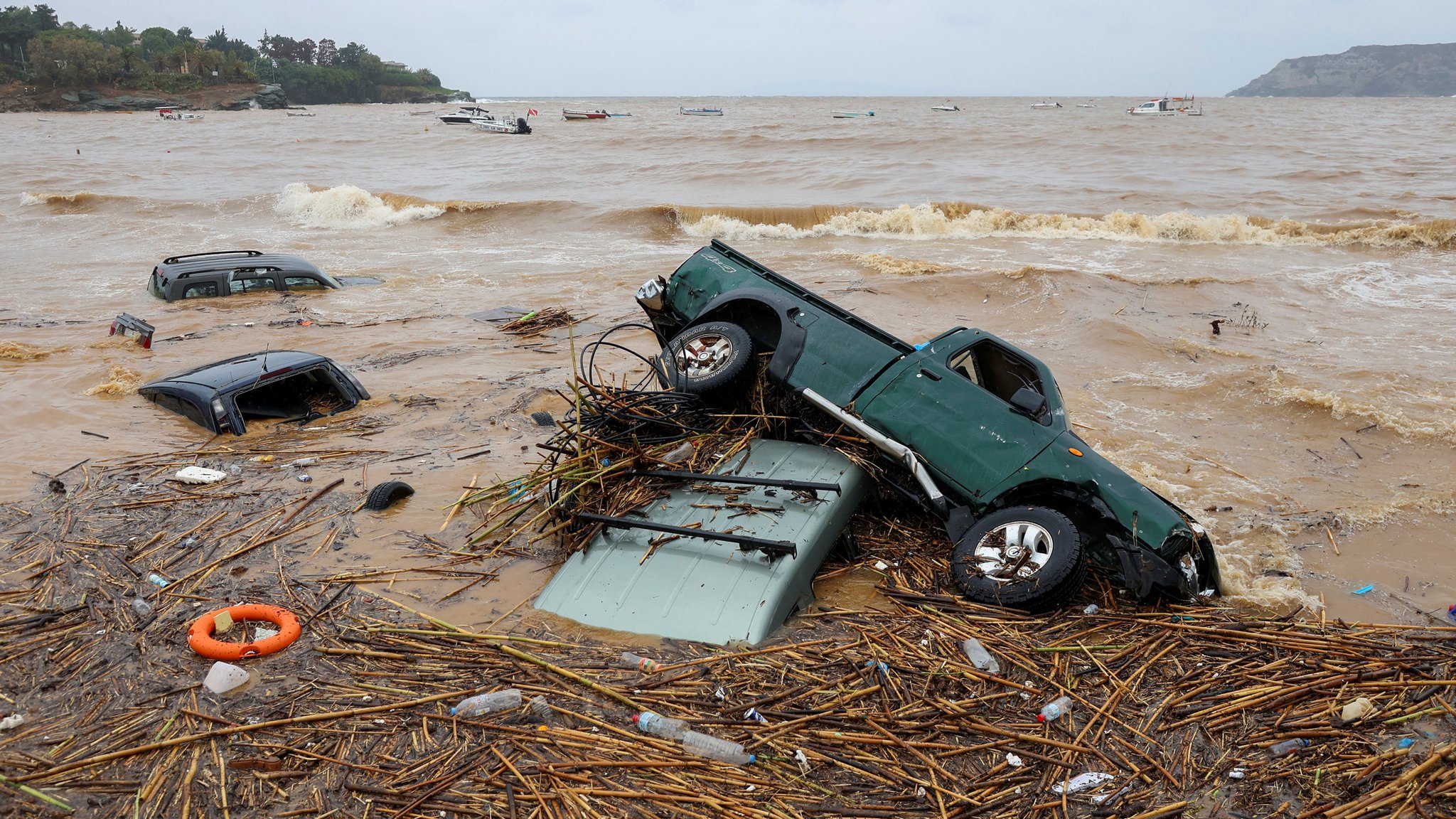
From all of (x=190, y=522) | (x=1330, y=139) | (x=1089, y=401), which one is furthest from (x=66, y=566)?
(x=1330, y=139)

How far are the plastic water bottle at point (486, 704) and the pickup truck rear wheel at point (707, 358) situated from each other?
112 inches

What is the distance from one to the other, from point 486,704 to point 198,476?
13.3 ft

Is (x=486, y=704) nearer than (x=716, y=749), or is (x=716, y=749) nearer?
(x=716, y=749)

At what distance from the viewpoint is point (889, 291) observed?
16.9 meters

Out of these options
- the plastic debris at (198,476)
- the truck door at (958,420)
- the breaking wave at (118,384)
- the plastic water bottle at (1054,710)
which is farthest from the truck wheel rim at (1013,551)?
the breaking wave at (118,384)

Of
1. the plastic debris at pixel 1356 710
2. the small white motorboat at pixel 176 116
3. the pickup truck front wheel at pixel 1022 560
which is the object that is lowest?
the plastic debris at pixel 1356 710

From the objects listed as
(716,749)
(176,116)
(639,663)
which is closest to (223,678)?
(639,663)

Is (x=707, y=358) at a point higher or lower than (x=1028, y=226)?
lower

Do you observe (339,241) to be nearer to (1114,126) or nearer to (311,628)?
(311,628)

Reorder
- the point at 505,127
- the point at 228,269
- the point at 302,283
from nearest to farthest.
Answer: the point at 228,269
the point at 302,283
the point at 505,127

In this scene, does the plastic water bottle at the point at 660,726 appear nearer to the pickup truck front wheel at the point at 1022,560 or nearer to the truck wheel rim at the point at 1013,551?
the pickup truck front wheel at the point at 1022,560

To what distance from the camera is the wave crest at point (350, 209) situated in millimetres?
27172

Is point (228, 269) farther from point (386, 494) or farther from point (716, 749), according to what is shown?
point (716, 749)

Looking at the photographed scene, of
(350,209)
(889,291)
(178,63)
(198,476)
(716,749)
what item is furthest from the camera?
(178,63)
